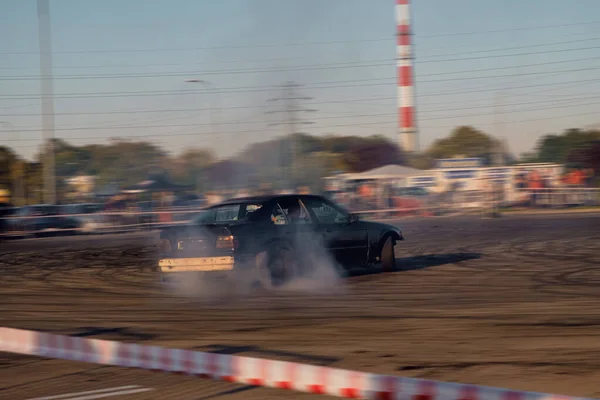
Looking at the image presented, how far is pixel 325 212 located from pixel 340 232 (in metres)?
0.38

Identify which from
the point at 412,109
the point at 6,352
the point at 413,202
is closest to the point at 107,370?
the point at 6,352

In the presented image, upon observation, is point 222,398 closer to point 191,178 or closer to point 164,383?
point 164,383

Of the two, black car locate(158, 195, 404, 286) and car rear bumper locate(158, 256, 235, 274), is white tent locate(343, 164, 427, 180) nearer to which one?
black car locate(158, 195, 404, 286)

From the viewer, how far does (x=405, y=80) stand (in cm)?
5256

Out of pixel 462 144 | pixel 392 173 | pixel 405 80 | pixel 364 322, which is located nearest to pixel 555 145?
pixel 462 144

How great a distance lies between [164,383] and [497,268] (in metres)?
9.51

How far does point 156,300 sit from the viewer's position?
11336 mm

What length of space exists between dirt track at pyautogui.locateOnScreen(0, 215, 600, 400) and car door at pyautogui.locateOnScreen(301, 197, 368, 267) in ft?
1.22

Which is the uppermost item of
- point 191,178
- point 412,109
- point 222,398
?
point 412,109

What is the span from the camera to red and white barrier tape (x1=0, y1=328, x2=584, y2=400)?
13.3 feet

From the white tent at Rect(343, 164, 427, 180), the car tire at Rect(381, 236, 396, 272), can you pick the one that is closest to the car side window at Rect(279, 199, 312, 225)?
the car tire at Rect(381, 236, 396, 272)

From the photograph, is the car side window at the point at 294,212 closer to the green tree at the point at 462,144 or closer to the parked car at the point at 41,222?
the parked car at the point at 41,222

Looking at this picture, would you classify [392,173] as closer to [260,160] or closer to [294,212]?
[260,160]

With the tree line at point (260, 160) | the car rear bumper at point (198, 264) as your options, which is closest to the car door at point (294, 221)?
the car rear bumper at point (198, 264)
